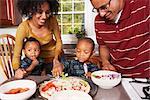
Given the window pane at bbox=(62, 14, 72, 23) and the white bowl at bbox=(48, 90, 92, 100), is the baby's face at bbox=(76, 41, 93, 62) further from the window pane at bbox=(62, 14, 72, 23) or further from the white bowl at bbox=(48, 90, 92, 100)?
the window pane at bbox=(62, 14, 72, 23)

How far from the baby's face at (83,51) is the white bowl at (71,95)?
2.03ft

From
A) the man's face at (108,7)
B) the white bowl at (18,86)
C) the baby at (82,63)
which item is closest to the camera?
the white bowl at (18,86)

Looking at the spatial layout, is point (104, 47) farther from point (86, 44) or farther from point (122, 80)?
point (122, 80)

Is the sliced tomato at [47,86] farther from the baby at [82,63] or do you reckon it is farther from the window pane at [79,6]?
the window pane at [79,6]

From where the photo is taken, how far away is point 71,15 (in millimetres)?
2715

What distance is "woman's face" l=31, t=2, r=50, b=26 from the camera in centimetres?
175

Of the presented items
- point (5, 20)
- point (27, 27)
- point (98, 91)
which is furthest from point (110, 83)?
point (5, 20)

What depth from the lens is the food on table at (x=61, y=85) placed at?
1106 millimetres

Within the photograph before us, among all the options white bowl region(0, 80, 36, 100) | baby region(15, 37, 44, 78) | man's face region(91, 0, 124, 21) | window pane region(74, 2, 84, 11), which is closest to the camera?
white bowl region(0, 80, 36, 100)

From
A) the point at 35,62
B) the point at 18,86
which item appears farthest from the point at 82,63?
the point at 18,86

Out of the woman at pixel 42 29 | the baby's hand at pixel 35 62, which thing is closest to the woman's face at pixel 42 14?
the woman at pixel 42 29

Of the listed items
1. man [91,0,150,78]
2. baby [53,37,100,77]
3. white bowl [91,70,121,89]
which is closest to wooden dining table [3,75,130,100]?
white bowl [91,70,121,89]

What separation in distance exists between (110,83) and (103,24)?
579 millimetres

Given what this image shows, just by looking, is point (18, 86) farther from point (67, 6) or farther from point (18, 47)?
point (67, 6)
